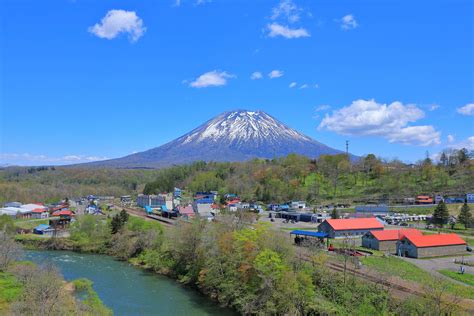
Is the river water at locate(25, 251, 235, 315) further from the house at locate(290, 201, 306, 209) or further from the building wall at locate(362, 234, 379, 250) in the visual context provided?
the house at locate(290, 201, 306, 209)

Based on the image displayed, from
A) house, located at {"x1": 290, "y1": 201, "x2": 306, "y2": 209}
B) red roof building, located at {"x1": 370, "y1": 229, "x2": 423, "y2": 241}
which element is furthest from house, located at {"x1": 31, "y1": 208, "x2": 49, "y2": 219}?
red roof building, located at {"x1": 370, "y1": 229, "x2": 423, "y2": 241}

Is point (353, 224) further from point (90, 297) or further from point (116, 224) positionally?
point (90, 297)

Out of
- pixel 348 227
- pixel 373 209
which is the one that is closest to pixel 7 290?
pixel 348 227

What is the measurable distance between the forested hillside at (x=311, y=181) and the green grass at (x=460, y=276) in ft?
116

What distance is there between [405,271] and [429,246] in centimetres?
576

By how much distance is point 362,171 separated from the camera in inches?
2822

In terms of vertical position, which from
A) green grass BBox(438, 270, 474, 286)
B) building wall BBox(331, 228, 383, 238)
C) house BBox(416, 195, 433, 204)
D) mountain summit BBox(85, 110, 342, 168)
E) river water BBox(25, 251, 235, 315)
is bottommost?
river water BBox(25, 251, 235, 315)

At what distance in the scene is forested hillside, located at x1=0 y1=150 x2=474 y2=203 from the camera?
190 feet

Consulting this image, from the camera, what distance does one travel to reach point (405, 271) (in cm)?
2075

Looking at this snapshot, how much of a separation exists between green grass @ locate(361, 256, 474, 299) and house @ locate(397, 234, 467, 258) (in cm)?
165

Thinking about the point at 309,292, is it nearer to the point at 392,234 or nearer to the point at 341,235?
the point at 392,234

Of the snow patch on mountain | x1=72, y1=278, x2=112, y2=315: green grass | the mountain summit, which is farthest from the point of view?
the snow patch on mountain

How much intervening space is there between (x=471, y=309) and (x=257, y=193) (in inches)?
1942

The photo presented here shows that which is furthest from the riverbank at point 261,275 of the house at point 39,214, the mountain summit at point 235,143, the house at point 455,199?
the mountain summit at point 235,143
